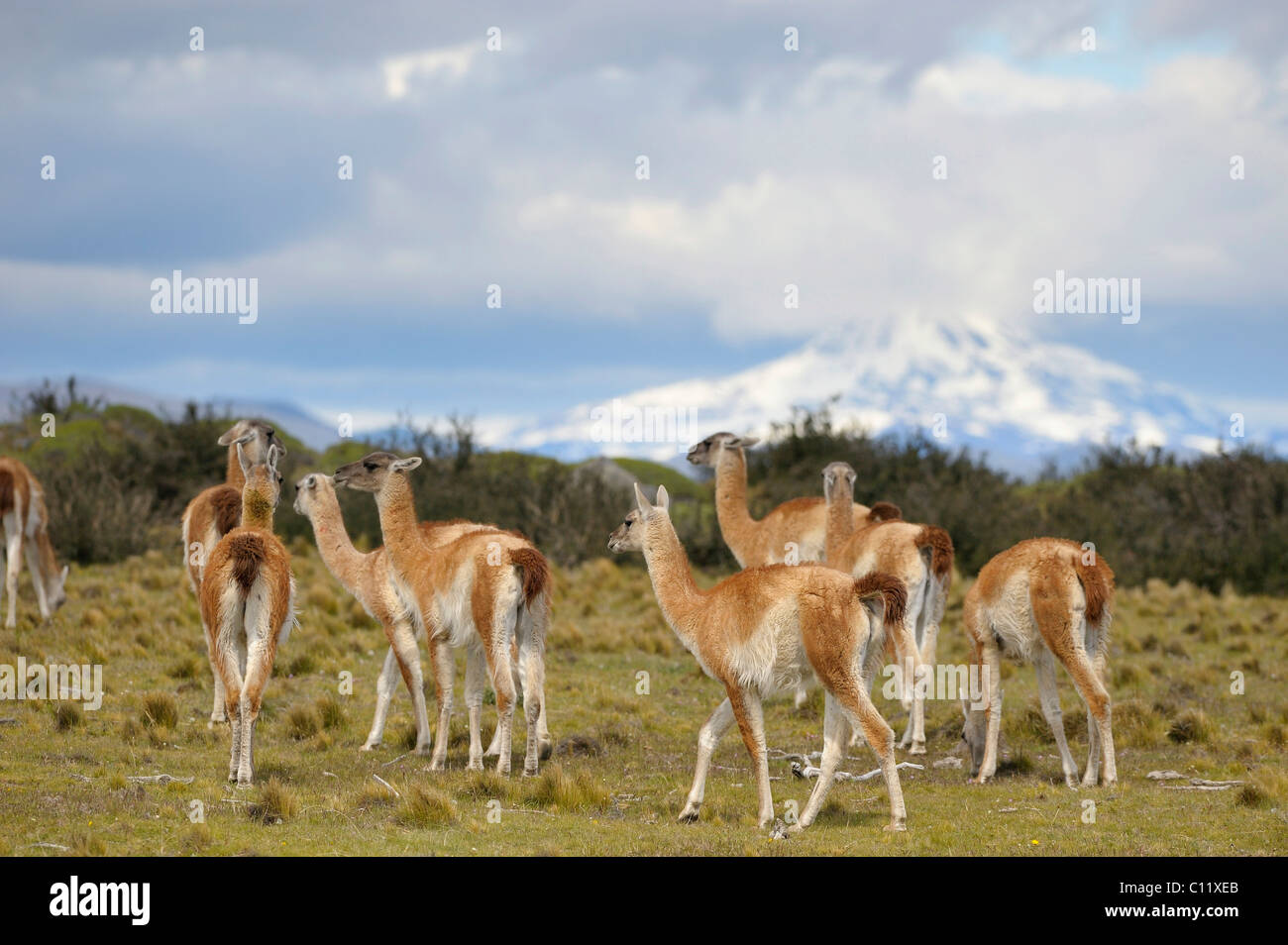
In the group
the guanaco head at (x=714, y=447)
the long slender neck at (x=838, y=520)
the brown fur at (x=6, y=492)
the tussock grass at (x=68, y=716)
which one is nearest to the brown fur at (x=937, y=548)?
the long slender neck at (x=838, y=520)

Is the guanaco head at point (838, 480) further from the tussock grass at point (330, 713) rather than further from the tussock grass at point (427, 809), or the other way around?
the tussock grass at point (427, 809)

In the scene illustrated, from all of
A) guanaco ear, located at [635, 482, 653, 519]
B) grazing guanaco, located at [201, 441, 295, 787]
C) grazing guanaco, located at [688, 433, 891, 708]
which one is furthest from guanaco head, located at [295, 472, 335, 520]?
grazing guanaco, located at [688, 433, 891, 708]

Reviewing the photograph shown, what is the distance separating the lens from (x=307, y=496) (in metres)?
12.5

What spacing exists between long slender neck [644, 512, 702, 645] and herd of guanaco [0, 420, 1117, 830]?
13mm

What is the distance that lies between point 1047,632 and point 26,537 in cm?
1371

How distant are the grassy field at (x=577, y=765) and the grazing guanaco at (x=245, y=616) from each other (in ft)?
1.54

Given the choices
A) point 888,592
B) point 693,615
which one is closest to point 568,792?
point 693,615

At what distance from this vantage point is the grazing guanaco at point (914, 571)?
1232 cm

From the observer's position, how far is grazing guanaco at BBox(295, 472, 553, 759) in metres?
11.2

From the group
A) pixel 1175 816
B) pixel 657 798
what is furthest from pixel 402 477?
pixel 1175 816

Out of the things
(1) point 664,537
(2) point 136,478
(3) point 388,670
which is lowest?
(3) point 388,670

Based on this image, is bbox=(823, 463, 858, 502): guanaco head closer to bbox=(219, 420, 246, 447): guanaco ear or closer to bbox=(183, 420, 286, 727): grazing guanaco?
bbox=(183, 420, 286, 727): grazing guanaco
